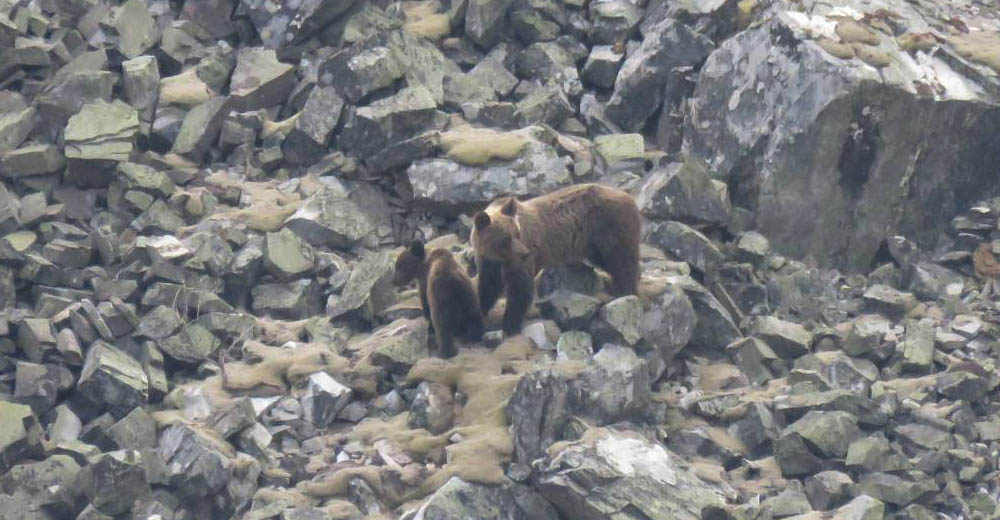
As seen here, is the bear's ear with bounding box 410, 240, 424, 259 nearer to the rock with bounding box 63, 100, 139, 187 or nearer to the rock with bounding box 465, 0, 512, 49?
the rock with bounding box 63, 100, 139, 187

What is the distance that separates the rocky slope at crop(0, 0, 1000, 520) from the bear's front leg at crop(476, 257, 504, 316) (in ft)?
1.84

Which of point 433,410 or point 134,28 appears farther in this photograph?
point 134,28

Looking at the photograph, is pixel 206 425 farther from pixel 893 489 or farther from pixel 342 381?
pixel 893 489

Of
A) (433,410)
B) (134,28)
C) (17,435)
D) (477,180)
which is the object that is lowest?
(17,435)

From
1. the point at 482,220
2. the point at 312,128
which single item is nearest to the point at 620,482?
the point at 482,220

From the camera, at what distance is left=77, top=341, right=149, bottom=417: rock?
16.7 m

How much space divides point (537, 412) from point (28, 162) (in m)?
8.33

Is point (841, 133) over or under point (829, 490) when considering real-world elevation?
over

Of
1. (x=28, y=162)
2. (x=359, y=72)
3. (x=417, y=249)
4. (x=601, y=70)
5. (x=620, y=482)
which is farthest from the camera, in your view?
(x=601, y=70)

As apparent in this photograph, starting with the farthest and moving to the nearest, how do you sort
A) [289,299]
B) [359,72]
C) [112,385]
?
1. [359,72]
2. [289,299]
3. [112,385]

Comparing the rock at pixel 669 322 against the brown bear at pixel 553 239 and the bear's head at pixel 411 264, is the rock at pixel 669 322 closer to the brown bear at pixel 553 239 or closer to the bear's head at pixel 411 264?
the brown bear at pixel 553 239

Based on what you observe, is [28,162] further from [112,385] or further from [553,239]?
[553,239]

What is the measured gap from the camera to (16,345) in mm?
17344

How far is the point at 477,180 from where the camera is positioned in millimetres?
20312
